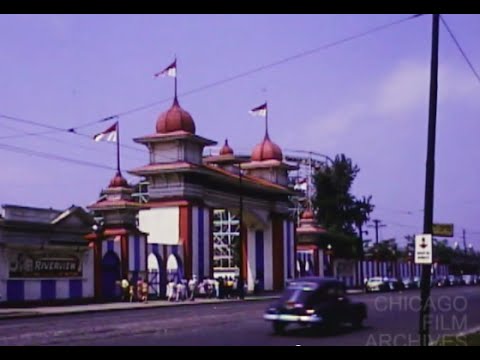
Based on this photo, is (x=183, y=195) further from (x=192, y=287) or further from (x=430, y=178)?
(x=430, y=178)

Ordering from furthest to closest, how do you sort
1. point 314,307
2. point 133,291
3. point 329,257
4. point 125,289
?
1. point 329,257
2. point 133,291
3. point 125,289
4. point 314,307

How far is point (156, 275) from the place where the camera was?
2173 inches

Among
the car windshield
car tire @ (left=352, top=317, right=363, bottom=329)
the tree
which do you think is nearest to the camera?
the car windshield

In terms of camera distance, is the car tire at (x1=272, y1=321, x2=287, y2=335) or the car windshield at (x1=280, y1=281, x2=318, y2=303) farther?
the car windshield at (x1=280, y1=281, x2=318, y2=303)

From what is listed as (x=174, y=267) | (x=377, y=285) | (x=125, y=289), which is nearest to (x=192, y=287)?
(x=174, y=267)

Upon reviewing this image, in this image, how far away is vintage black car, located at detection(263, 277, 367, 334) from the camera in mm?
22844

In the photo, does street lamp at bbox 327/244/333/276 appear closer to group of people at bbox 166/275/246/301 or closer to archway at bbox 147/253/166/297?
group of people at bbox 166/275/246/301

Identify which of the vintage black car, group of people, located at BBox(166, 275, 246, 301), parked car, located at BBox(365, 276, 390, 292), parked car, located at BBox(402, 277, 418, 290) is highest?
the vintage black car

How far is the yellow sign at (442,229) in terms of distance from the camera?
1891 cm

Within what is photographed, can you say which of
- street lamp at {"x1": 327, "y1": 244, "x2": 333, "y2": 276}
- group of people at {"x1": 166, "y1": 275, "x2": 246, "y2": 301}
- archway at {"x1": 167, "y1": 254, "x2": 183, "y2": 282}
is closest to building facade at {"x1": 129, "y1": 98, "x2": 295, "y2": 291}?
archway at {"x1": 167, "y1": 254, "x2": 183, "y2": 282}

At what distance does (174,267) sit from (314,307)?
114 ft

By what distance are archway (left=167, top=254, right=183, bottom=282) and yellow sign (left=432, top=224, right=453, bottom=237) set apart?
127ft

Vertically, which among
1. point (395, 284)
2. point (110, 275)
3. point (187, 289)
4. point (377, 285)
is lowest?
point (395, 284)

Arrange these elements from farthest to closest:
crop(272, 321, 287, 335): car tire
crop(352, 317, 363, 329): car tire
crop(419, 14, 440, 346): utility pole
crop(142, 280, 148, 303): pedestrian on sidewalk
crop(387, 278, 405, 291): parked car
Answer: crop(387, 278, 405, 291): parked car → crop(142, 280, 148, 303): pedestrian on sidewalk → crop(352, 317, 363, 329): car tire → crop(272, 321, 287, 335): car tire → crop(419, 14, 440, 346): utility pole
